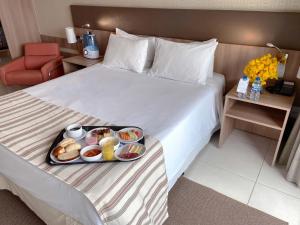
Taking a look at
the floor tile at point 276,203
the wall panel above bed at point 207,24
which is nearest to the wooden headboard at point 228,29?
the wall panel above bed at point 207,24

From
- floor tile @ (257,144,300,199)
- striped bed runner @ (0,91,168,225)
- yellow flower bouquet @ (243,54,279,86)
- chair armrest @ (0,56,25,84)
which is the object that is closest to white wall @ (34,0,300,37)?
yellow flower bouquet @ (243,54,279,86)

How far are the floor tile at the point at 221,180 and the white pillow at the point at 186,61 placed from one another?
801 millimetres

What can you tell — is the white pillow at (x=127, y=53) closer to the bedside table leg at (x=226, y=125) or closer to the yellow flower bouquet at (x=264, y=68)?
the bedside table leg at (x=226, y=125)

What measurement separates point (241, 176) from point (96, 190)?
1333mm

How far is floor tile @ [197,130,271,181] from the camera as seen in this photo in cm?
200

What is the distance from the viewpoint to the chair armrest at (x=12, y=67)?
10.6 ft

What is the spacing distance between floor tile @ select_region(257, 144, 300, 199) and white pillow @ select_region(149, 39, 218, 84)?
94 cm

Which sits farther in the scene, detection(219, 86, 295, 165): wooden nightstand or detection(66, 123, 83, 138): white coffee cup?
detection(219, 86, 295, 165): wooden nightstand

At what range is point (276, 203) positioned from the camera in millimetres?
1688

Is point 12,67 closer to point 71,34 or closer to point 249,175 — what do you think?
point 71,34

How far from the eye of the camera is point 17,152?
1352 millimetres

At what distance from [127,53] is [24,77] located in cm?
161

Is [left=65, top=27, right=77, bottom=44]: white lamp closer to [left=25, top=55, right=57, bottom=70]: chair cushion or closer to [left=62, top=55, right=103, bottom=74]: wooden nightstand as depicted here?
[left=62, top=55, right=103, bottom=74]: wooden nightstand

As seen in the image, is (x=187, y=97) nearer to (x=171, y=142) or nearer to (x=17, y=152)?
(x=171, y=142)
